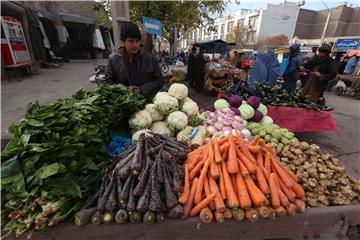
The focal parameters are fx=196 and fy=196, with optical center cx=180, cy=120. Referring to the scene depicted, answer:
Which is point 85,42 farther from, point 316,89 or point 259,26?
point 259,26

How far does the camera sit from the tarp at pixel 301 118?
3.69 m

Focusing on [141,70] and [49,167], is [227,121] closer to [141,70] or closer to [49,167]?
[141,70]

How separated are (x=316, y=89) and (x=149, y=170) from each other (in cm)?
562

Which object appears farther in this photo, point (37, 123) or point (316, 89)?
point (316, 89)

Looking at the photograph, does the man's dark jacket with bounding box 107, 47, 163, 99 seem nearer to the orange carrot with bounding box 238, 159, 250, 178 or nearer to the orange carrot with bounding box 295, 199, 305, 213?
the orange carrot with bounding box 238, 159, 250, 178

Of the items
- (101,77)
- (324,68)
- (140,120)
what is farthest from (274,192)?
(324,68)

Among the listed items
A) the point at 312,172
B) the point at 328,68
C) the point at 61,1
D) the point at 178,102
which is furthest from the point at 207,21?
the point at 61,1

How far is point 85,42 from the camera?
61.5 ft

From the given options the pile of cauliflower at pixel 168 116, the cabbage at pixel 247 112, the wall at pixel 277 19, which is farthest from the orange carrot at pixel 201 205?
the wall at pixel 277 19

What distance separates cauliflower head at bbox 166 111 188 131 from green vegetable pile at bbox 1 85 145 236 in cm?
92

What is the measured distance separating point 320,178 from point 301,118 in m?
2.05

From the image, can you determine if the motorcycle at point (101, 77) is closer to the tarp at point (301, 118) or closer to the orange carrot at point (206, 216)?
the orange carrot at point (206, 216)

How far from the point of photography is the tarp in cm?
369

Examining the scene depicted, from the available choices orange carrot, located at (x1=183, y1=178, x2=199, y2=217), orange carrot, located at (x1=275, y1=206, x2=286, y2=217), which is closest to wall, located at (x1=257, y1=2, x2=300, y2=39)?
orange carrot, located at (x1=275, y1=206, x2=286, y2=217)
